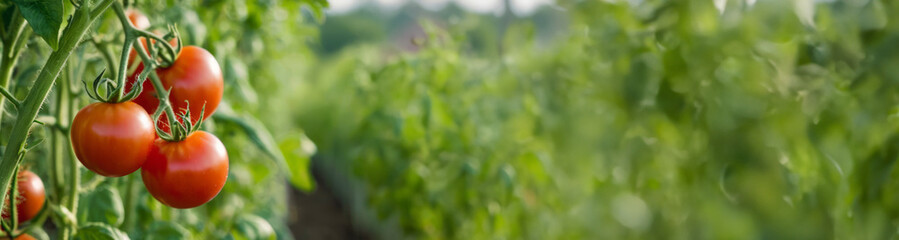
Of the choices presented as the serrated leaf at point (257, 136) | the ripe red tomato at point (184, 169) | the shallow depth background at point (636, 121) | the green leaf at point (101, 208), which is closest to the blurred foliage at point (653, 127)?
the shallow depth background at point (636, 121)

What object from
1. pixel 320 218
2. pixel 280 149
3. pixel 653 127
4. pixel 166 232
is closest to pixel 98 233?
pixel 166 232

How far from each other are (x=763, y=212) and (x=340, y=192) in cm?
501

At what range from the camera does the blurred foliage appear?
112 centimetres

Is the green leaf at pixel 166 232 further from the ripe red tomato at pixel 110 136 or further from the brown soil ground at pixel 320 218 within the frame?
the brown soil ground at pixel 320 218

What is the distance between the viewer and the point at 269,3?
140 centimetres

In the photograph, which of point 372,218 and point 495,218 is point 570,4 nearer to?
point 495,218

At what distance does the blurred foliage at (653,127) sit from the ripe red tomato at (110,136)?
845 millimetres

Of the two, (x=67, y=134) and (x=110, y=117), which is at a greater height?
(x=110, y=117)

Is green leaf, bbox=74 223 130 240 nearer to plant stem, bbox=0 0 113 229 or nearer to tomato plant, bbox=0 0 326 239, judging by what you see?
tomato plant, bbox=0 0 326 239

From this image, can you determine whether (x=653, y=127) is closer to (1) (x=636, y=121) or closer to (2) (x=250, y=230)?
(1) (x=636, y=121)

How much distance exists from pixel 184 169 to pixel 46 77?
0.14m

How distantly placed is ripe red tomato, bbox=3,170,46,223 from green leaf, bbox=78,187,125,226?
97 mm

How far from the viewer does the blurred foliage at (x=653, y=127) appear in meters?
1.12

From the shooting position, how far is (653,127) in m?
1.67
